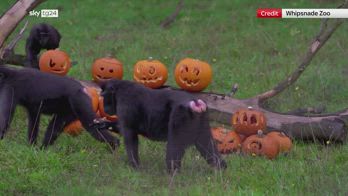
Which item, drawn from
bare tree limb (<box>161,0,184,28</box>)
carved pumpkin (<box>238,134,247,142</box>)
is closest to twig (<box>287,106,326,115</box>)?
carved pumpkin (<box>238,134,247,142</box>)

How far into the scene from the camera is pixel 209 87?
44.0 feet

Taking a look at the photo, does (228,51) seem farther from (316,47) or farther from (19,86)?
(19,86)

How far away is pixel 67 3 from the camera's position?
20.9 m

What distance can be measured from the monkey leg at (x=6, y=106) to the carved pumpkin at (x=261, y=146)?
2804 mm

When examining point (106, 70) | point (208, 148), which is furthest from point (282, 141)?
point (106, 70)

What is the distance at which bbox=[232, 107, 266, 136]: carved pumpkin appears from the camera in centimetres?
973

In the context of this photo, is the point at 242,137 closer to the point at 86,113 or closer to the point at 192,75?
the point at 192,75

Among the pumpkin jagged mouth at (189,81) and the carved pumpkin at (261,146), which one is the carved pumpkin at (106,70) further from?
the carved pumpkin at (261,146)

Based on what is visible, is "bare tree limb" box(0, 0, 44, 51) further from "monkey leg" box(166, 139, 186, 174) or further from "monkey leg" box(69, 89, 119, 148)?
"monkey leg" box(166, 139, 186, 174)

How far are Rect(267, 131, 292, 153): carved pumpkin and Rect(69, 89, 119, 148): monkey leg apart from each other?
1903mm

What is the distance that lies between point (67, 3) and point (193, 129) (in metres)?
13.5

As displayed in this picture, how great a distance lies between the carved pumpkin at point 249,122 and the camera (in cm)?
973

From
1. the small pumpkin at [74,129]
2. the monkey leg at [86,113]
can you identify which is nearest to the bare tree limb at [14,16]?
the monkey leg at [86,113]

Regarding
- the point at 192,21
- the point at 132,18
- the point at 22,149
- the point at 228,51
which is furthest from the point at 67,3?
the point at 22,149
